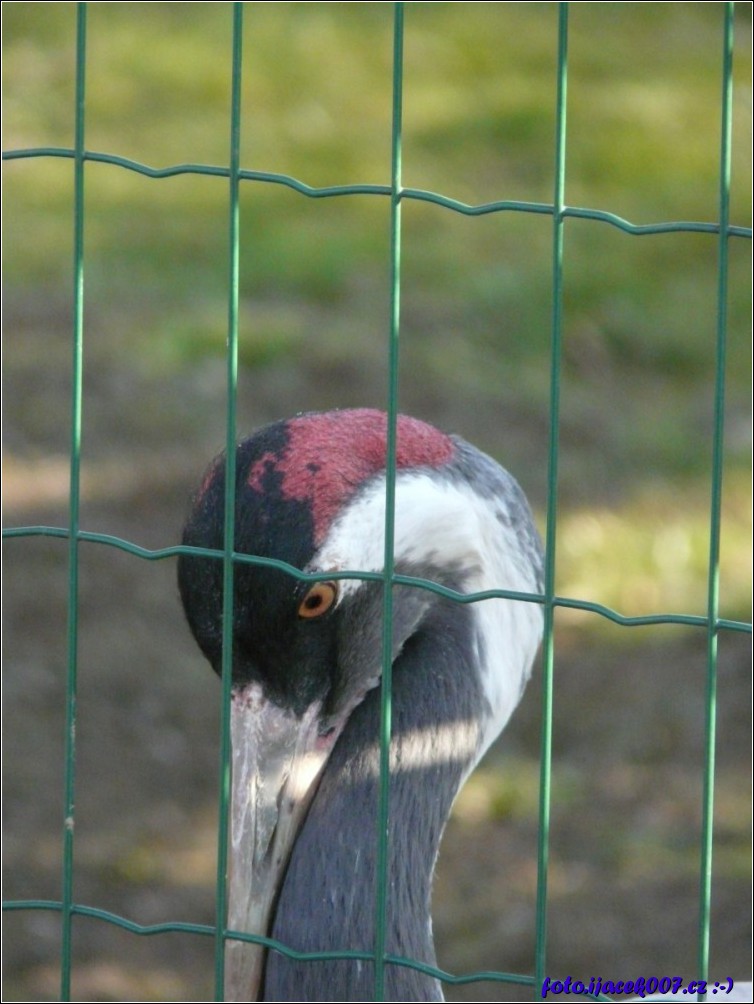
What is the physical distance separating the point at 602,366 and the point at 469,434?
2.78 ft

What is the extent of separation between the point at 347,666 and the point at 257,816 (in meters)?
0.30

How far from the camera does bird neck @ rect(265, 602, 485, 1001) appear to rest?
254cm

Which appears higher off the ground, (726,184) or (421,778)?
(726,184)

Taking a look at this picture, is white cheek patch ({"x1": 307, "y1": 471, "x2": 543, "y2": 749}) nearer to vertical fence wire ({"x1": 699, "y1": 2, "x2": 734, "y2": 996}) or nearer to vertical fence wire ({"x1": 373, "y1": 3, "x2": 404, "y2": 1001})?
vertical fence wire ({"x1": 373, "y1": 3, "x2": 404, "y2": 1001})

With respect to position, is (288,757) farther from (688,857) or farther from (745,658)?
(745,658)

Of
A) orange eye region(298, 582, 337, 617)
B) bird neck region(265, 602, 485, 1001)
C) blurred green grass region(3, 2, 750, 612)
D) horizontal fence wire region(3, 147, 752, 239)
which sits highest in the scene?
blurred green grass region(3, 2, 750, 612)

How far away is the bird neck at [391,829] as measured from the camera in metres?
2.54

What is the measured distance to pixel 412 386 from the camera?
20.9ft

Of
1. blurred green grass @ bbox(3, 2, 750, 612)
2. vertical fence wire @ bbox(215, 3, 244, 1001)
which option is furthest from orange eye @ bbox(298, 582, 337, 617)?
blurred green grass @ bbox(3, 2, 750, 612)

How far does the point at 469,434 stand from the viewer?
19.9 ft

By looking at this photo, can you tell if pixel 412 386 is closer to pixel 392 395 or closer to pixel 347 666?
pixel 347 666

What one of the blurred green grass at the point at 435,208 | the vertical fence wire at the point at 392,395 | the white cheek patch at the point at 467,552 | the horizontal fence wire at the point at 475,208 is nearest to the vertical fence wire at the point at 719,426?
the horizontal fence wire at the point at 475,208

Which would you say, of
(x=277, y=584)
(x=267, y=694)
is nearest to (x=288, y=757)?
(x=267, y=694)

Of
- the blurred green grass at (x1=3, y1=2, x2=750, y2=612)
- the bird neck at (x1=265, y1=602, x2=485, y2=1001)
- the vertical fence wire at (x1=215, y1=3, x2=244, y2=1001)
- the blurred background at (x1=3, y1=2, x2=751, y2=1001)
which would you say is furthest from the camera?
the blurred green grass at (x1=3, y1=2, x2=750, y2=612)
